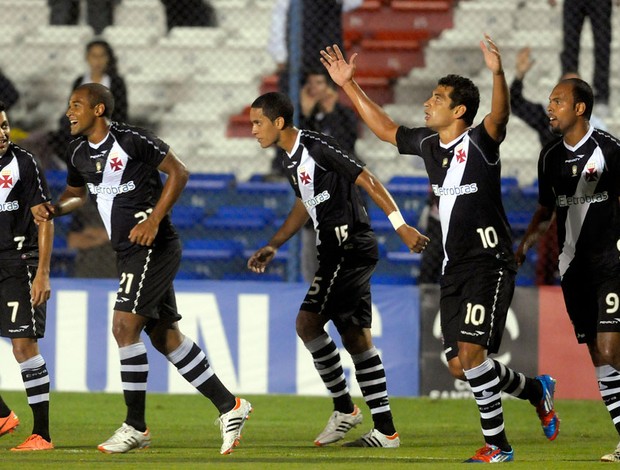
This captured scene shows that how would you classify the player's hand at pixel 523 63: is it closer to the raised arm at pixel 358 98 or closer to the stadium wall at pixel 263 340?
the stadium wall at pixel 263 340

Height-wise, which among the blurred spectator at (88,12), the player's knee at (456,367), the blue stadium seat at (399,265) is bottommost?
the player's knee at (456,367)

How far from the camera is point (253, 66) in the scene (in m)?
15.8

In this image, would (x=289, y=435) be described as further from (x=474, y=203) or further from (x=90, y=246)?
(x=90, y=246)

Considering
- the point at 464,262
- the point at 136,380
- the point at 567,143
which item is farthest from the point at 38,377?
the point at 567,143

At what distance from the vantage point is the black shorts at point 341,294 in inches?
305

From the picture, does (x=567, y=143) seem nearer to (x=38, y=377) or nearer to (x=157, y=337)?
(x=157, y=337)

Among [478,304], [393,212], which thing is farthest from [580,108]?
[478,304]

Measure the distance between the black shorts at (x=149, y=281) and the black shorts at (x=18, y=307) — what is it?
546 mm

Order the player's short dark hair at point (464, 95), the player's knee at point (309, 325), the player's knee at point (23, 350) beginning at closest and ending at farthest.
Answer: the player's short dark hair at point (464, 95), the player's knee at point (23, 350), the player's knee at point (309, 325)

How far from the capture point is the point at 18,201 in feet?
24.9

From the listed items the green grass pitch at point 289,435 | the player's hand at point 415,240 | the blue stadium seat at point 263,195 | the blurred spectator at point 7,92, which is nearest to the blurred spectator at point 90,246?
the green grass pitch at point 289,435

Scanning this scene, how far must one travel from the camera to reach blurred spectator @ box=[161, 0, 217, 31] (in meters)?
15.2

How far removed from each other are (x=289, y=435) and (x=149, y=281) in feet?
5.72

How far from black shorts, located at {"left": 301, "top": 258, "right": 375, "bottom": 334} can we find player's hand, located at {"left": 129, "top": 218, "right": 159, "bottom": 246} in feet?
3.69
